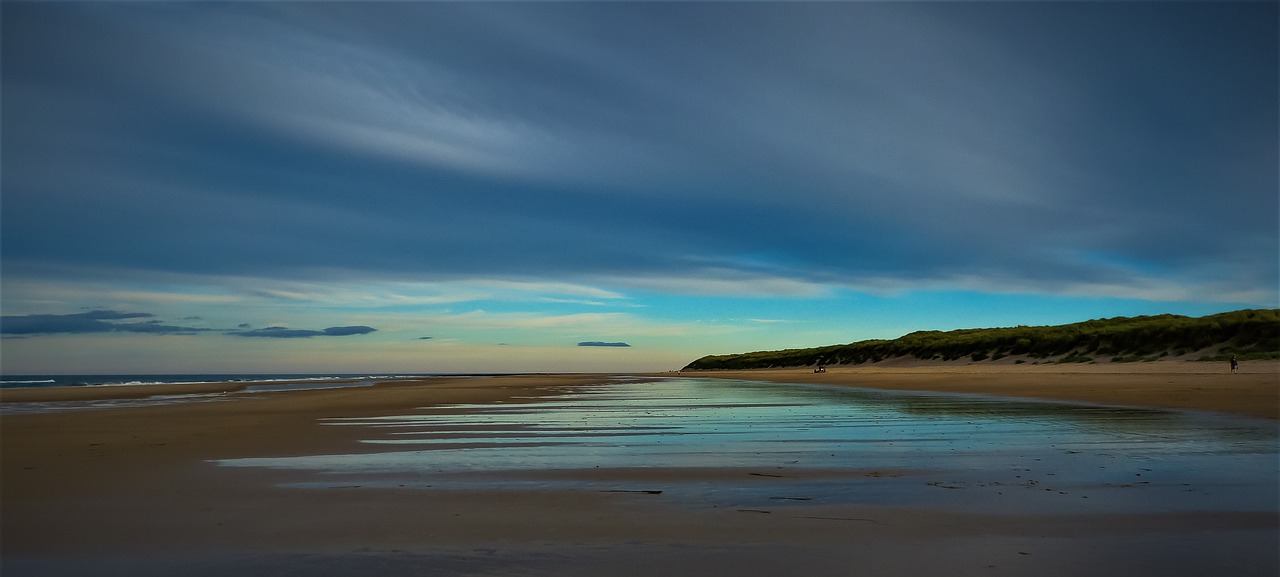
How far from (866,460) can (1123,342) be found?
58903 mm

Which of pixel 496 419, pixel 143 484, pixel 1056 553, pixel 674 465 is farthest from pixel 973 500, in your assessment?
pixel 496 419

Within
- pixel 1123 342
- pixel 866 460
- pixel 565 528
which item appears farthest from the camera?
pixel 1123 342

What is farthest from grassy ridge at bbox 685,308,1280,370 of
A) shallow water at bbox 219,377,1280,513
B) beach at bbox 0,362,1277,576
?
beach at bbox 0,362,1277,576

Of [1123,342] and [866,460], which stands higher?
[1123,342]

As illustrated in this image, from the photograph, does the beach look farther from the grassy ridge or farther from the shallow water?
the grassy ridge

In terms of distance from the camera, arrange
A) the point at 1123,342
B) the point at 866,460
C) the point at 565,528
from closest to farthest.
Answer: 1. the point at 565,528
2. the point at 866,460
3. the point at 1123,342

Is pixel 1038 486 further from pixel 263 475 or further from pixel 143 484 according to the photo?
pixel 143 484

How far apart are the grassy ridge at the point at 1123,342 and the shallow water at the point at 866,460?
134 ft

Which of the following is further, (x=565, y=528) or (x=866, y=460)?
(x=866, y=460)

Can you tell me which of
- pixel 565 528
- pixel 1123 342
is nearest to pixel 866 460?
pixel 565 528

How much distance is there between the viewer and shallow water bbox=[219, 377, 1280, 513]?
291 inches

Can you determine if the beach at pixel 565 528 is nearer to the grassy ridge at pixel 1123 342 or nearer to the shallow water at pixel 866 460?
the shallow water at pixel 866 460

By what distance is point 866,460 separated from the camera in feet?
33.0

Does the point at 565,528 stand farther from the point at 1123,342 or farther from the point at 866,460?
the point at 1123,342
